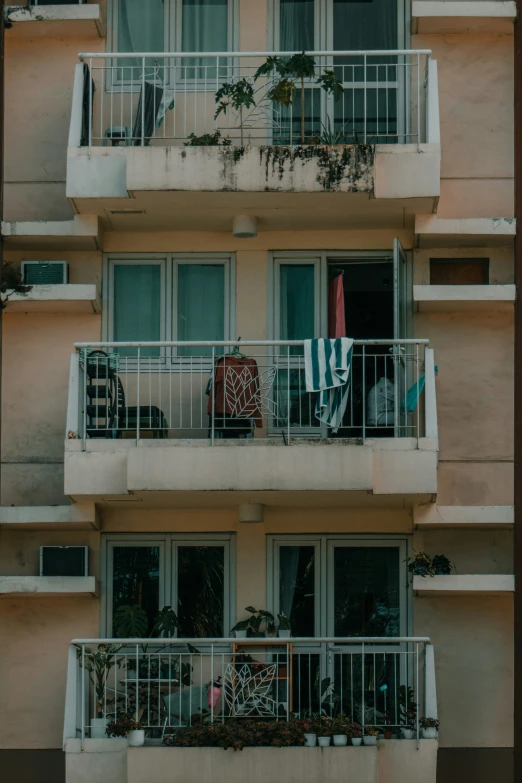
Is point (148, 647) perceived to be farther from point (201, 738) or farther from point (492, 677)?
point (492, 677)

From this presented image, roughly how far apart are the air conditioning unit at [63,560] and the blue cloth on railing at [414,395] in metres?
3.80

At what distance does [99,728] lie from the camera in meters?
16.4

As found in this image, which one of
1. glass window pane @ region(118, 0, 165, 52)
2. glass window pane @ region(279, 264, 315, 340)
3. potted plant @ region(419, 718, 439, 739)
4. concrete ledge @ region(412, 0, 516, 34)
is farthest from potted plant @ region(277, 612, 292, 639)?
concrete ledge @ region(412, 0, 516, 34)

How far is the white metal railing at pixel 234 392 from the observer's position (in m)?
16.9

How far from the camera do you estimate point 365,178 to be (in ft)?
57.4

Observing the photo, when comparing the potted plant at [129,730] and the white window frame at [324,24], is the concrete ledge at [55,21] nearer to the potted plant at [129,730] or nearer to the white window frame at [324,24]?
the white window frame at [324,24]

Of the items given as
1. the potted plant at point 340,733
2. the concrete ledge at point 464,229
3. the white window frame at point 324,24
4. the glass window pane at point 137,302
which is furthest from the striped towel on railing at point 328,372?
the white window frame at point 324,24

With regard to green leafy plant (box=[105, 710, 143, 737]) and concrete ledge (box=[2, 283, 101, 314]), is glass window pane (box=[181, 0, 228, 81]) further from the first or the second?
green leafy plant (box=[105, 710, 143, 737])

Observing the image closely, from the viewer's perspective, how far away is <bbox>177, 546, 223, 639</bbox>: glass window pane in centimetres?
1789

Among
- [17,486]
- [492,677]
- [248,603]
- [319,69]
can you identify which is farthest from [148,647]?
[319,69]

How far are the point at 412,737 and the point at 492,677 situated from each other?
1634mm

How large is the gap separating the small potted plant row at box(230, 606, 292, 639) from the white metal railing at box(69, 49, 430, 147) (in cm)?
523

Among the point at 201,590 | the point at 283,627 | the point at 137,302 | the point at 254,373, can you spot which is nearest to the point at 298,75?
the point at 137,302

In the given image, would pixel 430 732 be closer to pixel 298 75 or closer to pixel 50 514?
pixel 50 514
